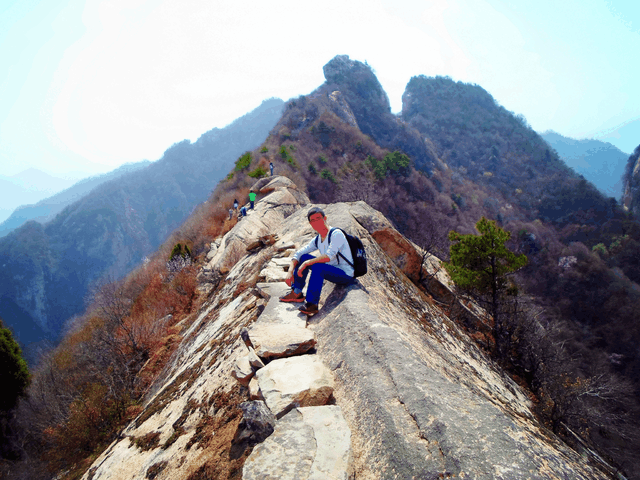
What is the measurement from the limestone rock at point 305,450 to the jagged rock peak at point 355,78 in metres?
97.3

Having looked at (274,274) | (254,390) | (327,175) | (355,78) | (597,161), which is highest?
(355,78)

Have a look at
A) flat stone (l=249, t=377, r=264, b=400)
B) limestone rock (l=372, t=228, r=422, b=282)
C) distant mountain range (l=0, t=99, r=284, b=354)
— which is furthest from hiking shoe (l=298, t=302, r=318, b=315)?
distant mountain range (l=0, t=99, r=284, b=354)

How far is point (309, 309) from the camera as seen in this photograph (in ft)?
13.2

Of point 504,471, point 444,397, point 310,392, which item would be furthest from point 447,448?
point 310,392

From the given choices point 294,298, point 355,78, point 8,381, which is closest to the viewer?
point 294,298

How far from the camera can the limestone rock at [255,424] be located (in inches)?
84.6

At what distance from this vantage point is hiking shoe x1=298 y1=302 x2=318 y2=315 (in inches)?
158

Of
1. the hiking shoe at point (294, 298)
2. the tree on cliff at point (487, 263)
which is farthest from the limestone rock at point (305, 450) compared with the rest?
the tree on cliff at point (487, 263)

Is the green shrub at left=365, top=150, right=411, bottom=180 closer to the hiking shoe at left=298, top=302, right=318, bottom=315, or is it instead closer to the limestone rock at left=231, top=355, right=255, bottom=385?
the hiking shoe at left=298, top=302, right=318, bottom=315

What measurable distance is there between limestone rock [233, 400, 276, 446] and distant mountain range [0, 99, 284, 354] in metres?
60.6

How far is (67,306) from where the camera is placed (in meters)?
89.2

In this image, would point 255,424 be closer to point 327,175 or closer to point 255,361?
point 255,361

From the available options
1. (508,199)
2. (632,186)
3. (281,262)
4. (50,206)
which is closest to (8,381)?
(281,262)

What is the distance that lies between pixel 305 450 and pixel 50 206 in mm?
245103
